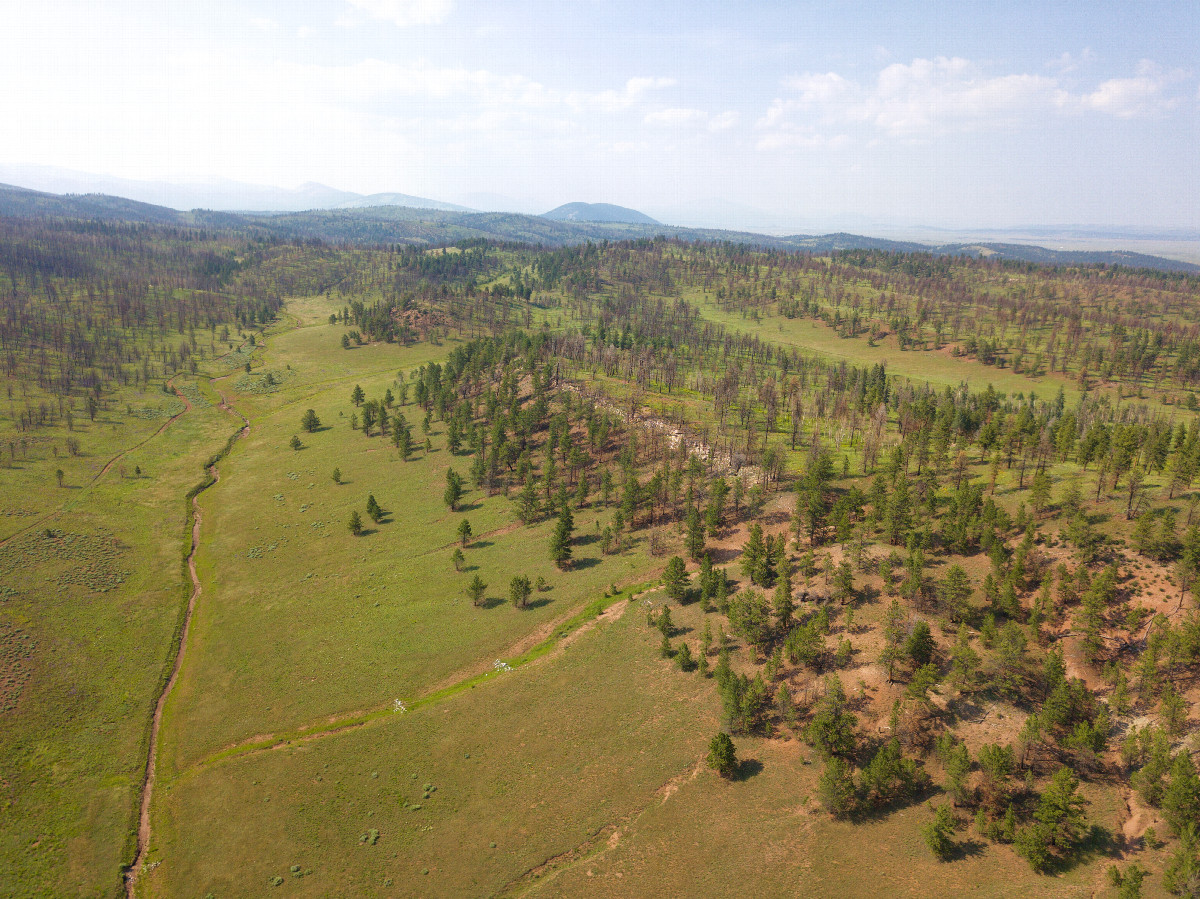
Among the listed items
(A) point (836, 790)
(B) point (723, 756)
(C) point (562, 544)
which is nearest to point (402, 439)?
(C) point (562, 544)

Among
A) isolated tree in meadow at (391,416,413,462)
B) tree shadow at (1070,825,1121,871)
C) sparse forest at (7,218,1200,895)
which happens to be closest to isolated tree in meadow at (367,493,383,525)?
sparse forest at (7,218,1200,895)

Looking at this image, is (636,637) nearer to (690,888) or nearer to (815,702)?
(815,702)

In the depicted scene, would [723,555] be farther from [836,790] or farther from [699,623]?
[836,790]

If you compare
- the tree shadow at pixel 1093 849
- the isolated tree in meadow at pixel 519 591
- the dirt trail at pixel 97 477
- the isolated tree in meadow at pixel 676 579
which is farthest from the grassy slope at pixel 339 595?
the tree shadow at pixel 1093 849

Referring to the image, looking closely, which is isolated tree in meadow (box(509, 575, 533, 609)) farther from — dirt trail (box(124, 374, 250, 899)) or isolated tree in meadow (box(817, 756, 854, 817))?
isolated tree in meadow (box(817, 756, 854, 817))

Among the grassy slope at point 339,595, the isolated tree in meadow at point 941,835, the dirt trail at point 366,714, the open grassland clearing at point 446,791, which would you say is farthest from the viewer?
the grassy slope at point 339,595

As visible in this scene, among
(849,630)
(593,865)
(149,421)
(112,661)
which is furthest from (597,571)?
(149,421)

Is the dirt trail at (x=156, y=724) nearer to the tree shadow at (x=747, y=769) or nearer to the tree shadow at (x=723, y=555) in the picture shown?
the tree shadow at (x=747, y=769)
